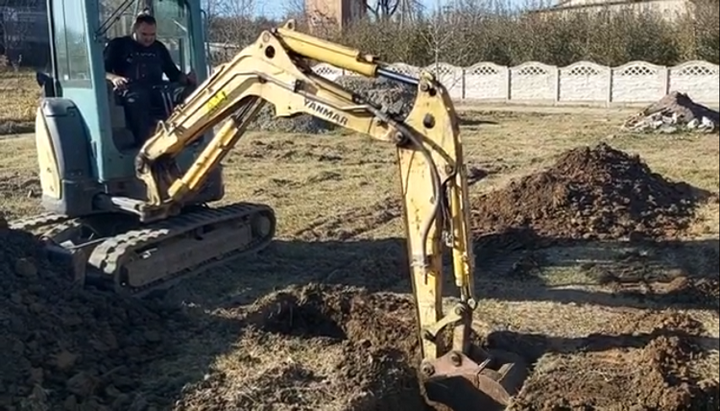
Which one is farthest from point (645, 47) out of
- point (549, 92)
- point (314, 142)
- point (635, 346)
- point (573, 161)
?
point (635, 346)

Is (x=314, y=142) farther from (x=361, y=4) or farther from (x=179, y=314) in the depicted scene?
(x=361, y=4)

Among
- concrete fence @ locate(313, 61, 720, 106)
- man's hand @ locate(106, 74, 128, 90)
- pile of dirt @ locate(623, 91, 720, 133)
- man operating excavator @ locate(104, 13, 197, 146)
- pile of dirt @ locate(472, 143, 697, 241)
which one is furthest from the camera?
concrete fence @ locate(313, 61, 720, 106)

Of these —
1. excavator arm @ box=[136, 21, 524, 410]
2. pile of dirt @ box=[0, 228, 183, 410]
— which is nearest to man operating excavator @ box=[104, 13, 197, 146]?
pile of dirt @ box=[0, 228, 183, 410]

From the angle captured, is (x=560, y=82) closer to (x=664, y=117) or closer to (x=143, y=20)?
(x=664, y=117)

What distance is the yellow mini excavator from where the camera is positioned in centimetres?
520

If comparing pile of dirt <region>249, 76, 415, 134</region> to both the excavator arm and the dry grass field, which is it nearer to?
the dry grass field

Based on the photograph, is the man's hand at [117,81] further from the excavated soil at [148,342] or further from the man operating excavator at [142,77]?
the excavated soil at [148,342]

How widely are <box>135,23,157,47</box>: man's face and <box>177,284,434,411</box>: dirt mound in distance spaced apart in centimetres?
227

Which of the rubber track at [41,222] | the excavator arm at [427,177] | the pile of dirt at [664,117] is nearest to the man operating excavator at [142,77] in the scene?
the rubber track at [41,222]

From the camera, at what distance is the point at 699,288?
7133 mm

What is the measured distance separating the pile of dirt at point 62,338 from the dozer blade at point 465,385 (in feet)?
5.43

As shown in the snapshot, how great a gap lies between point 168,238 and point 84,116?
3.80ft

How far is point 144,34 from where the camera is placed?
740 centimetres

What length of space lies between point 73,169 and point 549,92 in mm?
21045
